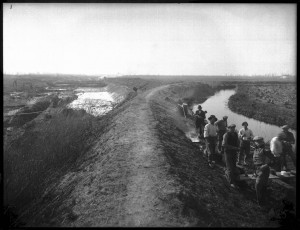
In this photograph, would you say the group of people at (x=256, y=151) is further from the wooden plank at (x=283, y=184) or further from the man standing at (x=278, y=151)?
the wooden plank at (x=283, y=184)

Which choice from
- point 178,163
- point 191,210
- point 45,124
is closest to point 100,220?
point 191,210

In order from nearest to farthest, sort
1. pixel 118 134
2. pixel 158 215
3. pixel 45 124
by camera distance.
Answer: pixel 158 215 < pixel 118 134 < pixel 45 124

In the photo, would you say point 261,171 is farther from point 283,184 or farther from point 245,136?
point 245,136

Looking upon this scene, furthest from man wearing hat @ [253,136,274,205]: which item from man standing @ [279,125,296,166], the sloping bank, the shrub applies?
the shrub

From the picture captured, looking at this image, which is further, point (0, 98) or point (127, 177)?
point (127, 177)

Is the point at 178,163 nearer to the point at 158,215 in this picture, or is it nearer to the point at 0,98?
the point at 158,215

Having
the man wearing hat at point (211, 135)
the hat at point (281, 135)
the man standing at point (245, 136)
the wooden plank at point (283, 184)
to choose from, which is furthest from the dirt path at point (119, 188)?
the hat at point (281, 135)

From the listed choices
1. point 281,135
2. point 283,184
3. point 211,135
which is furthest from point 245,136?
point 283,184

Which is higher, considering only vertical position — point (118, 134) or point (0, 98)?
point (0, 98)
